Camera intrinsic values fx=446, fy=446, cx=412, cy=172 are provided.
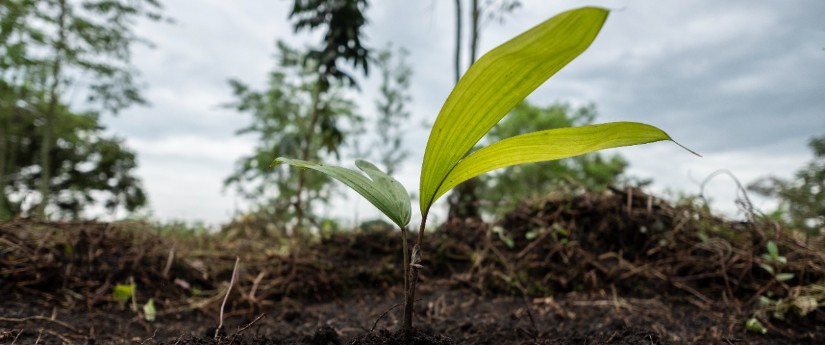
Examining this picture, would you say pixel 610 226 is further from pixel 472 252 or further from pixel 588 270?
pixel 472 252

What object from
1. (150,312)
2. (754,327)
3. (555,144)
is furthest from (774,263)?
(150,312)

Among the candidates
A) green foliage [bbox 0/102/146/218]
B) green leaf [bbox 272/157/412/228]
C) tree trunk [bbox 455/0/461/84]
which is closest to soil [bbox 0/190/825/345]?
green leaf [bbox 272/157/412/228]

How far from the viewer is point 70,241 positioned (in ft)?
6.64

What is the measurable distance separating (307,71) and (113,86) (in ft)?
21.1

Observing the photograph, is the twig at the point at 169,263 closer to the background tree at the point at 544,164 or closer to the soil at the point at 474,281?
the soil at the point at 474,281

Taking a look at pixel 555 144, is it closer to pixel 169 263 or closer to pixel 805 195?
pixel 169 263

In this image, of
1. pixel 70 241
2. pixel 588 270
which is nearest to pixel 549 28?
pixel 588 270

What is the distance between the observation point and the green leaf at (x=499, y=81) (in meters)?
0.59

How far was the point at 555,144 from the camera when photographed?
74 cm

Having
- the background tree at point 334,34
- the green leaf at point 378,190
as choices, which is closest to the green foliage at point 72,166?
the background tree at point 334,34

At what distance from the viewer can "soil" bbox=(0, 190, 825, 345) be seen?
152cm

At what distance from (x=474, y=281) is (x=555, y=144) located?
1.53m

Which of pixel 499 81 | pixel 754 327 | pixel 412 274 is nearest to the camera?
pixel 499 81

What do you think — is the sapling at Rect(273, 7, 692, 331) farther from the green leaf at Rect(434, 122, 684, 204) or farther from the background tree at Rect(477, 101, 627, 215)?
the background tree at Rect(477, 101, 627, 215)
